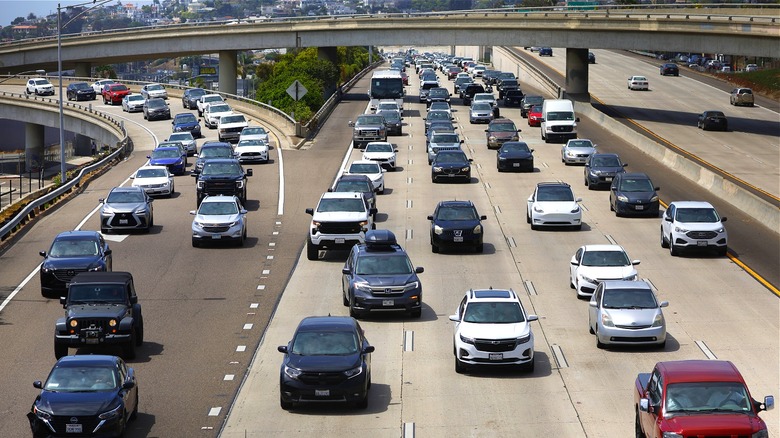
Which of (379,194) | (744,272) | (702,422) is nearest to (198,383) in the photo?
(702,422)

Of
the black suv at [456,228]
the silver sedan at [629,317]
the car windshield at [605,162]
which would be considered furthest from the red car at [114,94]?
the silver sedan at [629,317]

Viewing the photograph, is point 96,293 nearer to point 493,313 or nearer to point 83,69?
point 493,313

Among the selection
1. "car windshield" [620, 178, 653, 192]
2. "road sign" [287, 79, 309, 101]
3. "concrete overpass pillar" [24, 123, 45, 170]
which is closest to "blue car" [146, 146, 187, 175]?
"road sign" [287, 79, 309, 101]

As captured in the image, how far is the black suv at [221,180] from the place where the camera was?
4653 centimetres

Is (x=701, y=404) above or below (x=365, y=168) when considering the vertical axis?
below

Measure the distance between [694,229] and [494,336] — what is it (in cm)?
1488

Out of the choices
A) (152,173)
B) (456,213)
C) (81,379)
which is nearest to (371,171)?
(152,173)

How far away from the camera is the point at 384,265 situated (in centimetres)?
2997

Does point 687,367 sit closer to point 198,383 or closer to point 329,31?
point 198,383

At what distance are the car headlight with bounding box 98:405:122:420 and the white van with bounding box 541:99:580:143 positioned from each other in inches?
2030

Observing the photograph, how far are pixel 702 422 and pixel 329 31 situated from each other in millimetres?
90641

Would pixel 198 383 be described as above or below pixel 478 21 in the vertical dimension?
below

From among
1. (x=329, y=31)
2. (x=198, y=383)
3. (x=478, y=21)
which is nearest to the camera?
(x=198, y=383)

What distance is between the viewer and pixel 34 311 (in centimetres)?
3050
